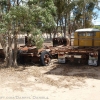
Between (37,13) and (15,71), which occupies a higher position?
(37,13)

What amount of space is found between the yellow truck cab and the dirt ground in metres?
1.84

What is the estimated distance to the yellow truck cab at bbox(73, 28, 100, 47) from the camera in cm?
1184

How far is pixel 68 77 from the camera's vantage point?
877 cm

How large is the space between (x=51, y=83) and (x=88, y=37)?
17.0 feet

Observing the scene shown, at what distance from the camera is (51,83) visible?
7758 mm

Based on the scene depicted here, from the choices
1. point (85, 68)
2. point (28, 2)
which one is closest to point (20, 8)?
point (28, 2)

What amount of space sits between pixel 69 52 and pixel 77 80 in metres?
3.47

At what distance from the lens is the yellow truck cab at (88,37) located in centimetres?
1184

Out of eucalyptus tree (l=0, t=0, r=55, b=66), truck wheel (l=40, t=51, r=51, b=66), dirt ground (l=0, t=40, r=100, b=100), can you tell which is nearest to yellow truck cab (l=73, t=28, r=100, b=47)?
dirt ground (l=0, t=40, r=100, b=100)

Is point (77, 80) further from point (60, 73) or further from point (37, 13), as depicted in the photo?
point (37, 13)

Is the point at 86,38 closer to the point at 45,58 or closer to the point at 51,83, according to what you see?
the point at 45,58

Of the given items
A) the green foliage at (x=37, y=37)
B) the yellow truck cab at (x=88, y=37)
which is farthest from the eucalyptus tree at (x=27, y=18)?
the yellow truck cab at (x=88, y=37)

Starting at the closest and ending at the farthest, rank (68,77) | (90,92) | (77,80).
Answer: (90,92) → (77,80) → (68,77)

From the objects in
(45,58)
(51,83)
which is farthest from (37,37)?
(51,83)
